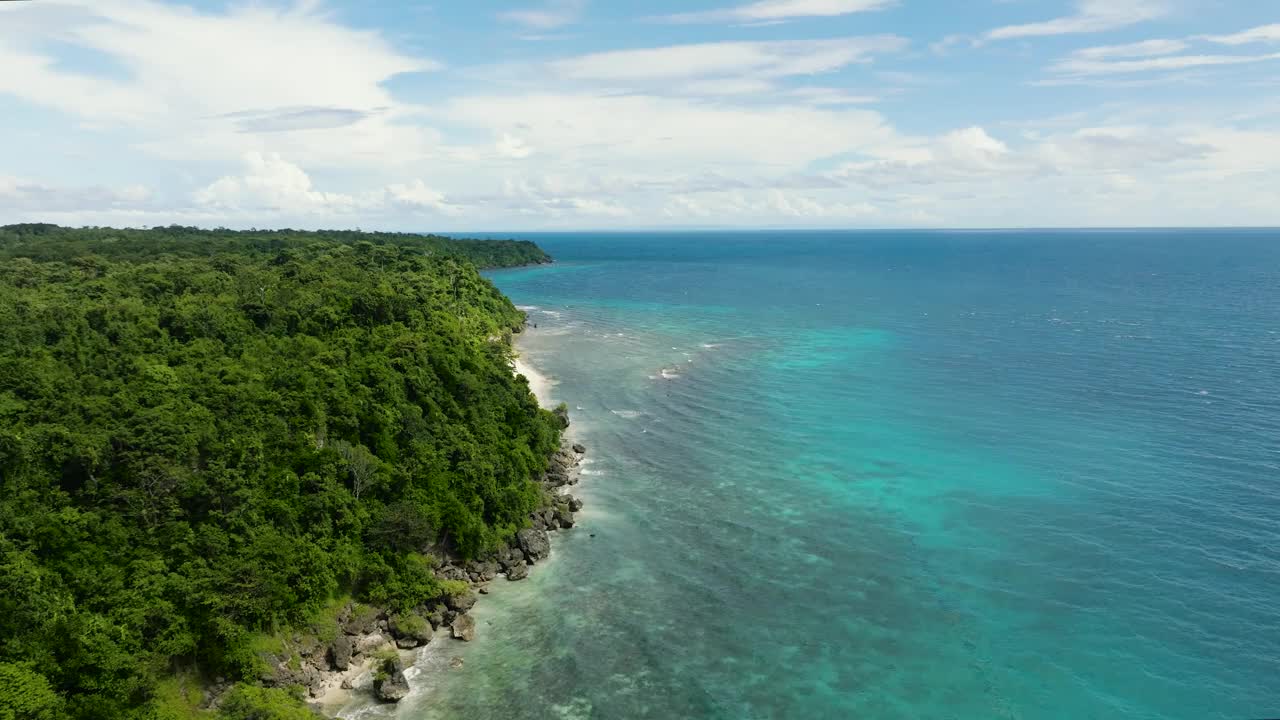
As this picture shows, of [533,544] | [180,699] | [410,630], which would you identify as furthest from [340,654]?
[533,544]

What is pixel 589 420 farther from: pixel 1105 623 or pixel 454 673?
pixel 1105 623

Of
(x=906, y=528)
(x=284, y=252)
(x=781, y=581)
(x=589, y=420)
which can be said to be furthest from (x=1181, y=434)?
(x=284, y=252)

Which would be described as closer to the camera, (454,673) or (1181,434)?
(454,673)

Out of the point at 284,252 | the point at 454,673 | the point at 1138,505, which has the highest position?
the point at 284,252

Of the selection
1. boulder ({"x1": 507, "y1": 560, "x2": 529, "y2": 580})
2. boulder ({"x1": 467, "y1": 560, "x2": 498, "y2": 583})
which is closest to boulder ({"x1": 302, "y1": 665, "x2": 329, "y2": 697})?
boulder ({"x1": 467, "y1": 560, "x2": 498, "y2": 583})

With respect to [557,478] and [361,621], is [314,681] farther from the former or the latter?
[557,478]

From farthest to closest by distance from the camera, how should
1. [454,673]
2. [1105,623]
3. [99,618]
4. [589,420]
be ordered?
[589,420]
[1105,623]
[454,673]
[99,618]

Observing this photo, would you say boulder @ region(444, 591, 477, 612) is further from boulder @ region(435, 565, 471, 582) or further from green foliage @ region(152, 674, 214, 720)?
green foliage @ region(152, 674, 214, 720)
